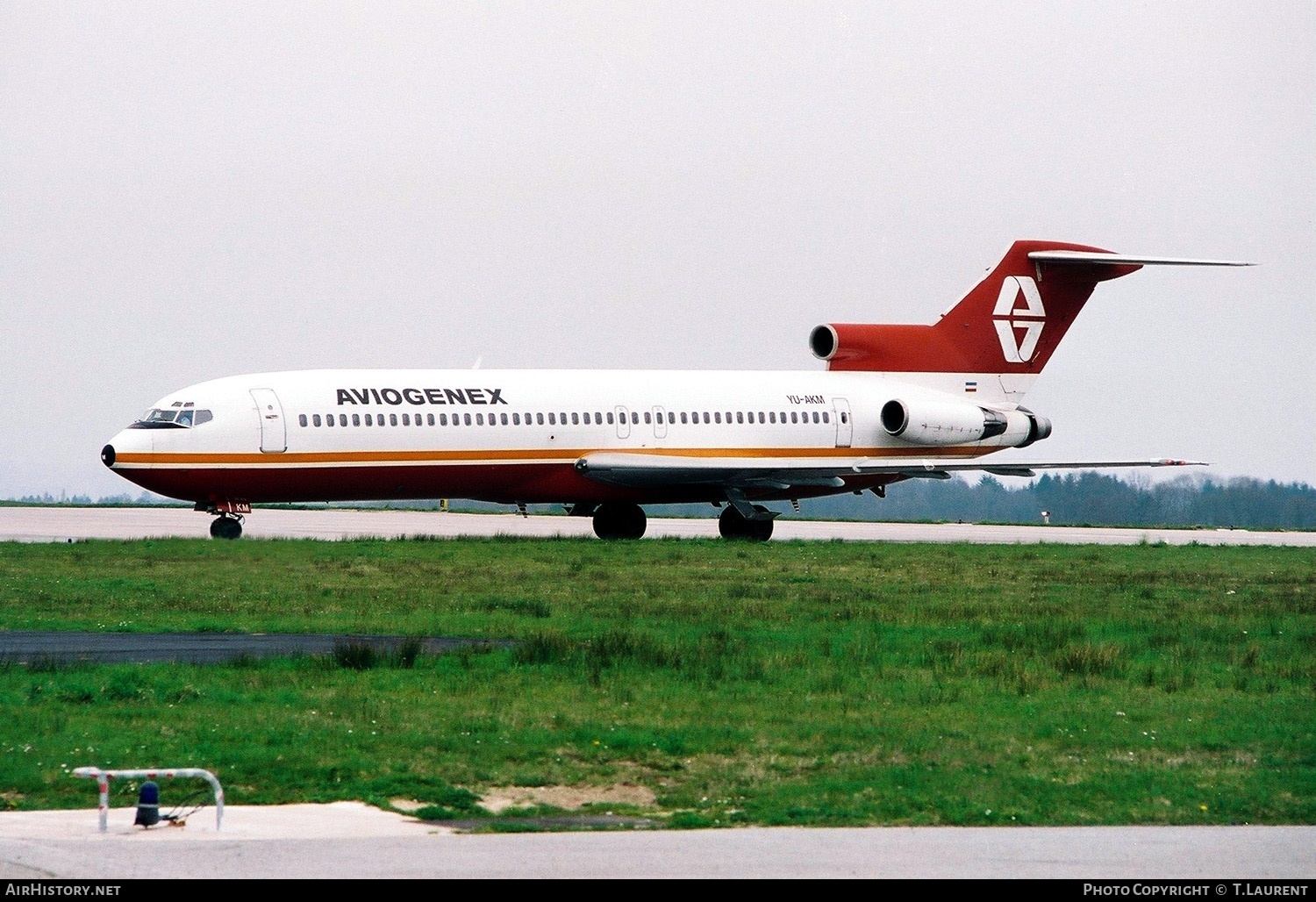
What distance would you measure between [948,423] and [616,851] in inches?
1363

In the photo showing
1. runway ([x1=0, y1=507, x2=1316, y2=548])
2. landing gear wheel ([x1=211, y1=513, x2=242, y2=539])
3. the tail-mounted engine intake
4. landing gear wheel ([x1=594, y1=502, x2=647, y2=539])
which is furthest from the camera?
the tail-mounted engine intake

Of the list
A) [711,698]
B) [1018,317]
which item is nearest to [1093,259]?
[1018,317]

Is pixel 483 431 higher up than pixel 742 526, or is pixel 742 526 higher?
pixel 483 431

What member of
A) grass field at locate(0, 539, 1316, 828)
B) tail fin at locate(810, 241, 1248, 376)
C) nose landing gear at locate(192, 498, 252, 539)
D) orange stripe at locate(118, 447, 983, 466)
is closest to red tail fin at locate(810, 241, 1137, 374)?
tail fin at locate(810, 241, 1248, 376)

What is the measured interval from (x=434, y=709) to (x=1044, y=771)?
5.07m

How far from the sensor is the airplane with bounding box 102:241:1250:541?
117 ft

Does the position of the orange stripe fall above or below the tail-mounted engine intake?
below

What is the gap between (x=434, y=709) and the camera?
50.8 feet

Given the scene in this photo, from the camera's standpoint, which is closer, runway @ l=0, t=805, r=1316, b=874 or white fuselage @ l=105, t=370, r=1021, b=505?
runway @ l=0, t=805, r=1316, b=874

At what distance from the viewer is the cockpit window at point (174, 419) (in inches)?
1382

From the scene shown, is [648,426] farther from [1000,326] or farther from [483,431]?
[1000,326]

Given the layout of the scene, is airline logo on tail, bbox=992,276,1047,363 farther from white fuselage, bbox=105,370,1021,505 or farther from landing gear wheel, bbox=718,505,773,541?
landing gear wheel, bbox=718,505,773,541

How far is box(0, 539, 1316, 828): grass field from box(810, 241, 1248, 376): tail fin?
54.5 feet

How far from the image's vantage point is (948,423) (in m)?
44.1
